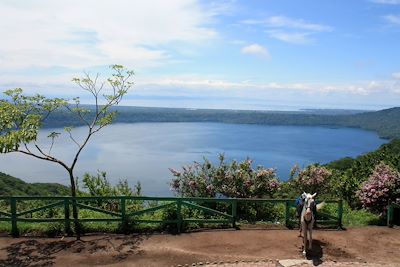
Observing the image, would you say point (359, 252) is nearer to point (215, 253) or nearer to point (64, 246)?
point (215, 253)

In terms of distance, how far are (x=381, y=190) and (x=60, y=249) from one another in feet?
32.9

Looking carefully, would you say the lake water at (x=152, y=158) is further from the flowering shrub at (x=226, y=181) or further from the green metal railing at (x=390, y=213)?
the green metal railing at (x=390, y=213)

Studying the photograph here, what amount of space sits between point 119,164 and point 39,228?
91360 millimetres

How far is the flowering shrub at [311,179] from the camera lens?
1717 centimetres

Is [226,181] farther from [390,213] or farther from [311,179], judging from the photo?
[390,213]

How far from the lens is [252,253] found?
34.5 ft

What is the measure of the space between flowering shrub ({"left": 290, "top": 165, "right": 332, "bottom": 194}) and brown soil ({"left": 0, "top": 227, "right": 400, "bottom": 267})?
200 inches

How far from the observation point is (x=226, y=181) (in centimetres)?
1512

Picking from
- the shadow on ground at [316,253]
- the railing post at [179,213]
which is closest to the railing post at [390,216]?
the shadow on ground at [316,253]

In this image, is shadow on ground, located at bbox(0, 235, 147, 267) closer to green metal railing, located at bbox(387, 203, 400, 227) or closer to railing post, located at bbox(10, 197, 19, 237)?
railing post, located at bbox(10, 197, 19, 237)

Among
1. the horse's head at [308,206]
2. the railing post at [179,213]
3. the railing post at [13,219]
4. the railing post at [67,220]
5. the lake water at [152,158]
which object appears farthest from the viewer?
the lake water at [152,158]

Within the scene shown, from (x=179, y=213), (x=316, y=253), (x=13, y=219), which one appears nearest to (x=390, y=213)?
(x=316, y=253)

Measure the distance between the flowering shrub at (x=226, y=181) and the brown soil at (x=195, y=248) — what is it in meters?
3.05

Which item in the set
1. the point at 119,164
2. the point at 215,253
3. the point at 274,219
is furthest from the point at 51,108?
the point at 119,164
